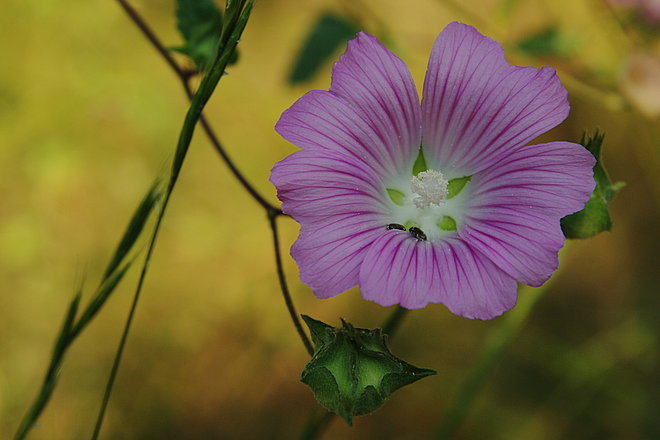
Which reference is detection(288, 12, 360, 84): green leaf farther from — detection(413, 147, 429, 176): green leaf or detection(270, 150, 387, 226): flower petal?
detection(270, 150, 387, 226): flower petal

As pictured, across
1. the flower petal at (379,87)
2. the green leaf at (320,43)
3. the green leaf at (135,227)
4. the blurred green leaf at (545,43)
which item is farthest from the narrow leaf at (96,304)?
the blurred green leaf at (545,43)

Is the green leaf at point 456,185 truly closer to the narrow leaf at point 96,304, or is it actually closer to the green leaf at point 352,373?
the green leaf at point 352,373

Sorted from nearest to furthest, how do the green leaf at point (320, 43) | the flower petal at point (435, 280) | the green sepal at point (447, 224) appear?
the flower petal at point (435, 280), the green sepal at point (447, 224), the green leaf at point (320, 43)

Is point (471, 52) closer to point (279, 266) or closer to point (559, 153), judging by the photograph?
point (559, 153)

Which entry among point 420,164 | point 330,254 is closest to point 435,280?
point 330,254

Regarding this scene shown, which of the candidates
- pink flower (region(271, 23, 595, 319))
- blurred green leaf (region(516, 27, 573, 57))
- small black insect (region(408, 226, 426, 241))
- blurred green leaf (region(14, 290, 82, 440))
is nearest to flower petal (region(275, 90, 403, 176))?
pink flower (region(271, 23, 595, 319))

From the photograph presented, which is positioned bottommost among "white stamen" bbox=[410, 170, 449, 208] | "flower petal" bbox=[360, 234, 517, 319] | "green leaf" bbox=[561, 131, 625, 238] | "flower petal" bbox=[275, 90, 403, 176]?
"flower petal" bbox=[360, 234, 517, 319]
